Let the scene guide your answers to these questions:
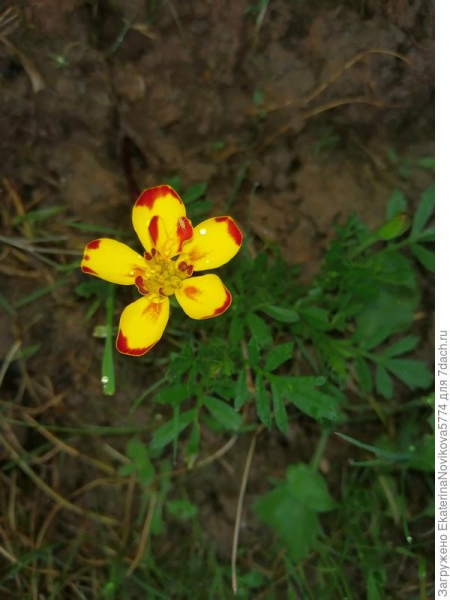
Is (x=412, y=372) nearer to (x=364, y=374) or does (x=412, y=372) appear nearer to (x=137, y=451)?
(x=364, y=374)

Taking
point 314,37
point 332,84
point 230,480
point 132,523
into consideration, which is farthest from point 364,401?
point 314,37

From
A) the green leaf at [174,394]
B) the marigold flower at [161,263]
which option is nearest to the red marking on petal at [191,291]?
the marigold flower at [161,263]

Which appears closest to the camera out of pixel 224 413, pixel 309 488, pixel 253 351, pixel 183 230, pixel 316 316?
pixel 183 230

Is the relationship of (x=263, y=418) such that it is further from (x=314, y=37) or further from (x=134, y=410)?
(x=314, y=37)

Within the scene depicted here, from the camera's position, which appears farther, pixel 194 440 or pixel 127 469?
pixel 127 469

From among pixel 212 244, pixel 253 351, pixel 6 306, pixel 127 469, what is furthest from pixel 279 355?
pixel 6 306

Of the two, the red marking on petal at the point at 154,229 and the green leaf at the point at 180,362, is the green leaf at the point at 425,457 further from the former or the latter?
the red marking on petal at the point at 154,229
